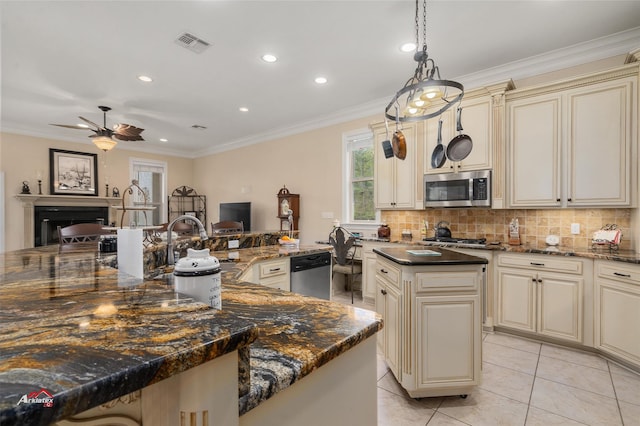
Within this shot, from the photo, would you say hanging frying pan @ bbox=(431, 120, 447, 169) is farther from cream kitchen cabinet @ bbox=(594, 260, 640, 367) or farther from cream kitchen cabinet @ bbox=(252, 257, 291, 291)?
cream kitchen cabinet @ bbox=(252, 257, 291, 291)

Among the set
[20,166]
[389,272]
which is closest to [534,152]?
[389,272]

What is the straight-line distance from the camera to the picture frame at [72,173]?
5.58 meters

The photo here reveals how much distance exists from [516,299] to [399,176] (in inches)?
73.1

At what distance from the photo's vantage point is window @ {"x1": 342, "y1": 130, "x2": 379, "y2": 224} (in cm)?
455

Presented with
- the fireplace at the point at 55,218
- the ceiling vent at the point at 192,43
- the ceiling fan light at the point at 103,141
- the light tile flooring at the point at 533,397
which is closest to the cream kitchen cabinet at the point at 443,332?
the light tile flooring at the point at 533,397

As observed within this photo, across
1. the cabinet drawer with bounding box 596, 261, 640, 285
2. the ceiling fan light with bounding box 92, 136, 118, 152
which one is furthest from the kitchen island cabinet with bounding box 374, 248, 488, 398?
the ceiling fan light with bounding box 92, 136, 118, 152

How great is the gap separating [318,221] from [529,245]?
300 cm

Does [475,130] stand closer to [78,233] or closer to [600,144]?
[600,144]

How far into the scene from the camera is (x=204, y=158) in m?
7.43

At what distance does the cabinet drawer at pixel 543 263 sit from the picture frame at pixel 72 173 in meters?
7.25

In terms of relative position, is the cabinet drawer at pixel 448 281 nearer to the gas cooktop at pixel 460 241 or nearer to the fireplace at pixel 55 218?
the gas cooktop at pixel 460 241

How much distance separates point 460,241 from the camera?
10.8 ft

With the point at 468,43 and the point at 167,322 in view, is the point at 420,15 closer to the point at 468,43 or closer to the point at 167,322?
the point at 468,43

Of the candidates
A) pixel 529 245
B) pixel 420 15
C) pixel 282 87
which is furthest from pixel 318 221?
pixel 420 15
